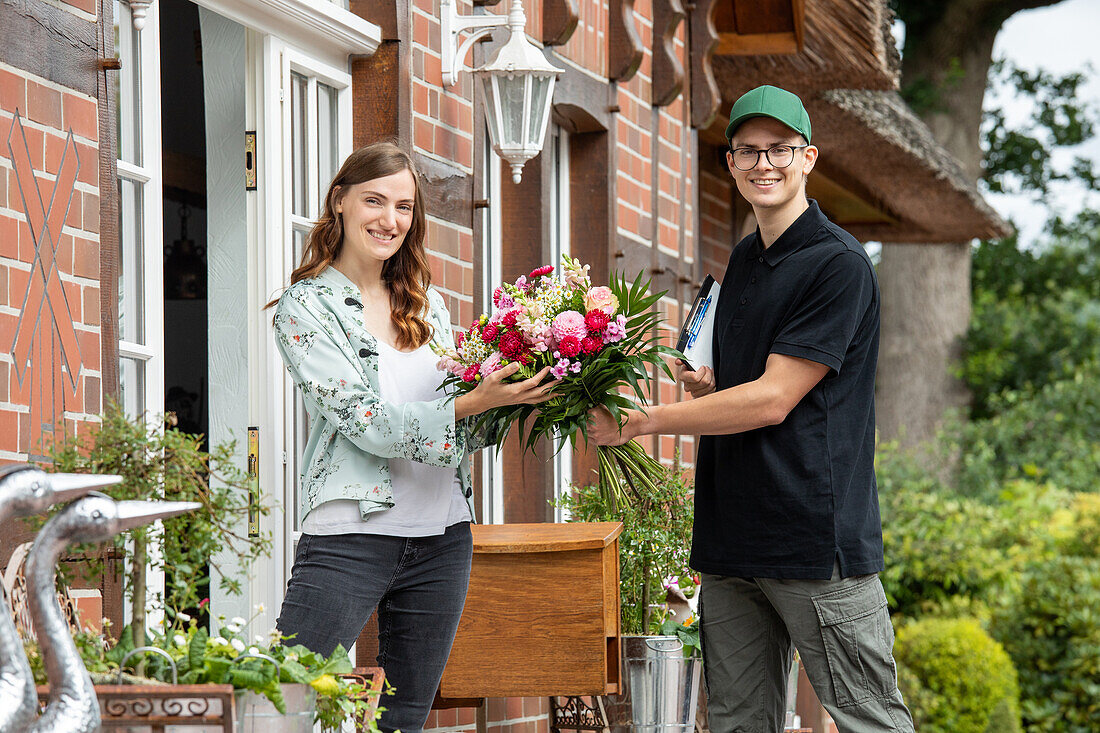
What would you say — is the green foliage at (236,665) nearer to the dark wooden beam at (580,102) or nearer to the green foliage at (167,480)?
the green foliage at (167,480)

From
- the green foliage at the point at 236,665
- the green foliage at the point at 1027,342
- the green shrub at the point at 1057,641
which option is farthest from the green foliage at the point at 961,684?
the green foliage at the point at 1027,342

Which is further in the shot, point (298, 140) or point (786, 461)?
point (298, 140)

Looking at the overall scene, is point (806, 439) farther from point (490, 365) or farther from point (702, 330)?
point (490, 365)

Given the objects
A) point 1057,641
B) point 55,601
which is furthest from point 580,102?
point 1057,641

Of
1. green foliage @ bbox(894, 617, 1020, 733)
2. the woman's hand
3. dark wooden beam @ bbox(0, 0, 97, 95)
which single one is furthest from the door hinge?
green foliage @ bbox(894, 617, 1020, 733)

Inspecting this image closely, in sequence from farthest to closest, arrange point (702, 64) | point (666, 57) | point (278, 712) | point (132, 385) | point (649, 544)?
1. point (702, 64)
2. point (666, 57)
3. point (649, 544)
4. point (132, 385)
5. point (278, 712)

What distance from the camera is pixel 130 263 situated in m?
3.53

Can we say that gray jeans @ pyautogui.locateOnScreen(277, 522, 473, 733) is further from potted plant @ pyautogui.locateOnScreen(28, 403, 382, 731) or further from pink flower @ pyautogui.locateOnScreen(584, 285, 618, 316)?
pink flower @ pyautogui.locateOnScreen(584, 285, 618, 316)

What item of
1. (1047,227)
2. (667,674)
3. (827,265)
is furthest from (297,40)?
(1047,227)

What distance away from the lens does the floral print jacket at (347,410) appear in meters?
3.00

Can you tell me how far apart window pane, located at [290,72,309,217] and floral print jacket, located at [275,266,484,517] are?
1.07 metres

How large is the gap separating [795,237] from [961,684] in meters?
6.31

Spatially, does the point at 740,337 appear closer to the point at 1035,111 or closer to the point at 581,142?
the point at 581,142

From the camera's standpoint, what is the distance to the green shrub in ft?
29.1
